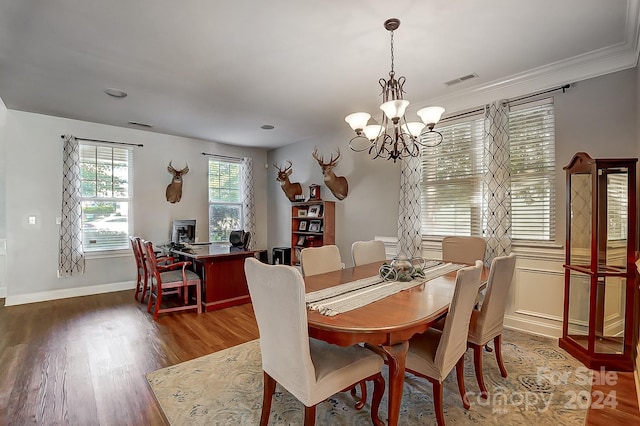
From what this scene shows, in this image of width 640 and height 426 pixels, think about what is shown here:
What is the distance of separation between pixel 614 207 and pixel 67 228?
627 centimetres

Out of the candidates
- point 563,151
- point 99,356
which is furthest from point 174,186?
point 563,151

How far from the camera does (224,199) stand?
5953 millimetres

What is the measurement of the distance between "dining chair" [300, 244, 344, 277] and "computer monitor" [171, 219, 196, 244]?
2.86 meters

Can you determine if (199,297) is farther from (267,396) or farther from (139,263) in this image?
(267,396)

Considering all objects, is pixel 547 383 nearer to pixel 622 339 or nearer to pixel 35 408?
pixel 622 339

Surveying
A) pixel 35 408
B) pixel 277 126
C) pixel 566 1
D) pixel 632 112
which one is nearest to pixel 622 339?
pixel 632 112

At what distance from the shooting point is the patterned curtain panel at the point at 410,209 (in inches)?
152

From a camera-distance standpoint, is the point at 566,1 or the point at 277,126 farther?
the point at 277,126

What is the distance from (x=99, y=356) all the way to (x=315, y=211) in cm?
334

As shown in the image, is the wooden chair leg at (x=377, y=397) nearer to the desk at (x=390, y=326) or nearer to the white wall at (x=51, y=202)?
the desk at (x=390, y=326)

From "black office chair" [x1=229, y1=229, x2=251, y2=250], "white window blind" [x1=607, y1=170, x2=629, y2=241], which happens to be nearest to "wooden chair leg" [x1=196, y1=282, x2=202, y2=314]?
"black office chair" [x1=229, y1=229, x2=251, y2=250]

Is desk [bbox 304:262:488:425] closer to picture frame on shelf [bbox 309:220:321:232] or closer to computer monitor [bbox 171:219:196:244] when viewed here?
picture frame on shelf [bbox 309:220:321:232]

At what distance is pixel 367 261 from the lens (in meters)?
3.16

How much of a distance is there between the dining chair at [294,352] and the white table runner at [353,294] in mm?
233
